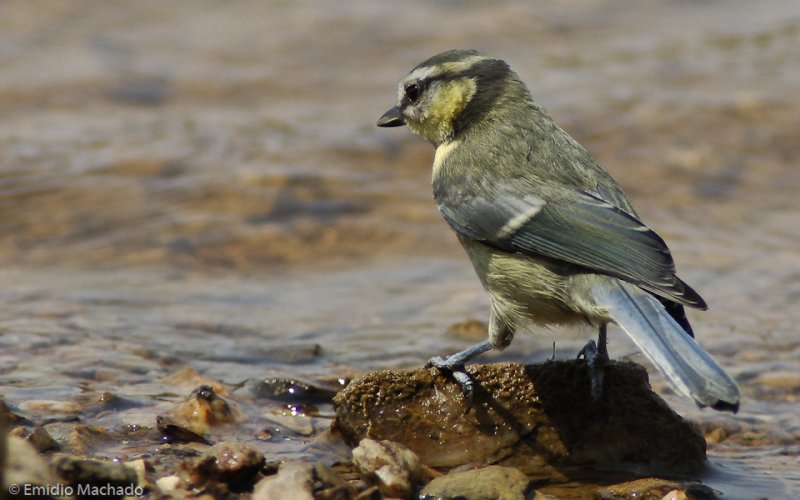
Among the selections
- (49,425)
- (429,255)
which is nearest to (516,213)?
(49,425)

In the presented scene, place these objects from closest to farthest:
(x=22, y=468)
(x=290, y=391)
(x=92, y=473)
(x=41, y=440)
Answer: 1. (x=22, y=468)
2. (x=92, y=473)
3. (x=41, y=440)
4. (x=290, y=391)

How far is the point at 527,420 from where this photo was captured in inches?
169

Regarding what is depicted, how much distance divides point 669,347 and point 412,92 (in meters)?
2.26

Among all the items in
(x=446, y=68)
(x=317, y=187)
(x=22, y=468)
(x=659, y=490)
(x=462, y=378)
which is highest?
(x=446, y=68)

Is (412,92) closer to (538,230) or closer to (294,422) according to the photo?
(538,230)

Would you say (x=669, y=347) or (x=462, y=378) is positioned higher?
(x=669, y=347)

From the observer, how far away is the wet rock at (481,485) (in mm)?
3727

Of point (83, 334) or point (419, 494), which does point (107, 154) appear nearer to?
point (83, 334)

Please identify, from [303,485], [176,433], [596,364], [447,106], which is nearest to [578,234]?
[596,364]

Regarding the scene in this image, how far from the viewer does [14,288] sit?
671cm

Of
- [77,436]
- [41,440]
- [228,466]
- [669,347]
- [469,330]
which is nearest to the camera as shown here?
[228,466]

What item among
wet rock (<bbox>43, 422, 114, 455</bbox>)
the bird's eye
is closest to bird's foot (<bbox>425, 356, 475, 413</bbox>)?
wet rock (<bbox>43, 422, 114, 455</bbox>)

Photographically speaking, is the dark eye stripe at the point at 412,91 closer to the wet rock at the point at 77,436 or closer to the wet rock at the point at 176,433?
the wet rock at the point at 176,433

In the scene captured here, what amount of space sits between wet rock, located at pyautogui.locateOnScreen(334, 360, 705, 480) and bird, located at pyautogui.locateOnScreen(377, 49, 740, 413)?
96 mm
